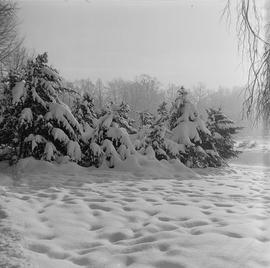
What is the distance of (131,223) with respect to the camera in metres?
4.82

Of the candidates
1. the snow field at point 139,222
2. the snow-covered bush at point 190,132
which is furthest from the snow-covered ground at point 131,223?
the snow-covered bush at point 190,132

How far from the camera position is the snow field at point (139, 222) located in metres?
3.59

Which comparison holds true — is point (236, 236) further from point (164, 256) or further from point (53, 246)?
point (53, 246)

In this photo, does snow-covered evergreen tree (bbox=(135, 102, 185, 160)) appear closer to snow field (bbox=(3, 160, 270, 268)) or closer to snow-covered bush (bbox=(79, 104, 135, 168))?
snow-covered bush (bbox=(79, 104, 135, 168))

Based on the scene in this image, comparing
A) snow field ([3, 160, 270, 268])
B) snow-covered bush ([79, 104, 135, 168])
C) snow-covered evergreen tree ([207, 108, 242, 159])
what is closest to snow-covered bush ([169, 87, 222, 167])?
snow-covered bush ([79, 104, 135, 168])

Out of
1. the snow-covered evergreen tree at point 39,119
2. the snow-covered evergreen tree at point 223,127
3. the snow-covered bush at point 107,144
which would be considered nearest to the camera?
the snow-covered evergreen tree at point 39,119

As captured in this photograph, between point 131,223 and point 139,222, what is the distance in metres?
0.12

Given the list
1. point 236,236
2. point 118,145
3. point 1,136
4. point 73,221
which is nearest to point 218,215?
point 236,236

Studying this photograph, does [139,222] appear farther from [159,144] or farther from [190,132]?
[190,132]

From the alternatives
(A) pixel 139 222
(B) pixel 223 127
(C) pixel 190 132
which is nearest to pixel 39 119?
(C) pixel 190 132

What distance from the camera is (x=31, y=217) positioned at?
496cm

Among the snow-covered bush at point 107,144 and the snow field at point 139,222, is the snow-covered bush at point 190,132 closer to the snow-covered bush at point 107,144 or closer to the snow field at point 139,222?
the snow-covered bush at point 107,144

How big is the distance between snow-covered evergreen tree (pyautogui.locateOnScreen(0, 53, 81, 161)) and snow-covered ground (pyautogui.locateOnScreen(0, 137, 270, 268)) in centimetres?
161

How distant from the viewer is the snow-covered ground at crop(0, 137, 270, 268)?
3564mm
